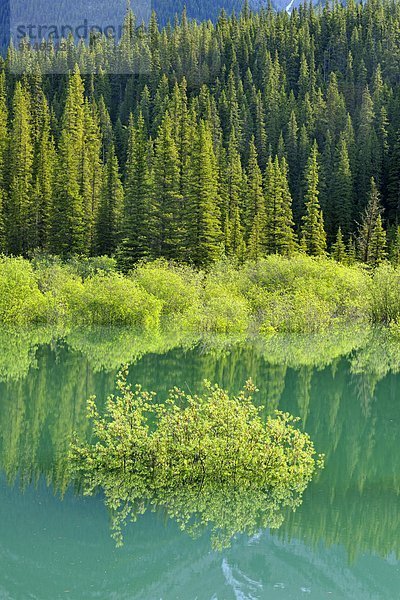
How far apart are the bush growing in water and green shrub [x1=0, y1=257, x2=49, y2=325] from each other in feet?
93.2

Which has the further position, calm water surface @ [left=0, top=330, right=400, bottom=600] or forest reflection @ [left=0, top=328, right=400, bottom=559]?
forest reflection @ [left=0, top=328, right=400, bottom=559]

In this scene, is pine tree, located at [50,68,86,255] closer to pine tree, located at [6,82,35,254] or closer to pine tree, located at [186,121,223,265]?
pine tree, located at [6,82,35,254]

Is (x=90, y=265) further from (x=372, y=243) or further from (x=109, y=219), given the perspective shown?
(x=372, y=243)

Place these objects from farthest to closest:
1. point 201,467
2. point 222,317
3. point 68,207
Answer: point 68,207 < point 222,317 < point 201,467

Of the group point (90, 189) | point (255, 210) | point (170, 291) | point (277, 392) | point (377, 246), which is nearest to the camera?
point (277, 392)

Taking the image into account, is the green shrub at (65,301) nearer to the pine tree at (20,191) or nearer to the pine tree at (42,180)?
the pine tree at (20,191)

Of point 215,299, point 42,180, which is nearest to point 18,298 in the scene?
point 215,299

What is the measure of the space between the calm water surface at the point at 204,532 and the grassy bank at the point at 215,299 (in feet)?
51.2

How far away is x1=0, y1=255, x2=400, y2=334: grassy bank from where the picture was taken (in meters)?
41.1

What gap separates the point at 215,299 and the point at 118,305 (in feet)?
17.8

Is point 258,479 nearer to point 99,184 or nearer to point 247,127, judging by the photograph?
point 99,184

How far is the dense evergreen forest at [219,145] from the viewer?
63750 millimetres

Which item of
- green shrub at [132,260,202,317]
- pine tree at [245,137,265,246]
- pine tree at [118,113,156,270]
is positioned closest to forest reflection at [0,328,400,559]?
green shrub at [132,260,202,317]

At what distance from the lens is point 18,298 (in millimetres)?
41969
